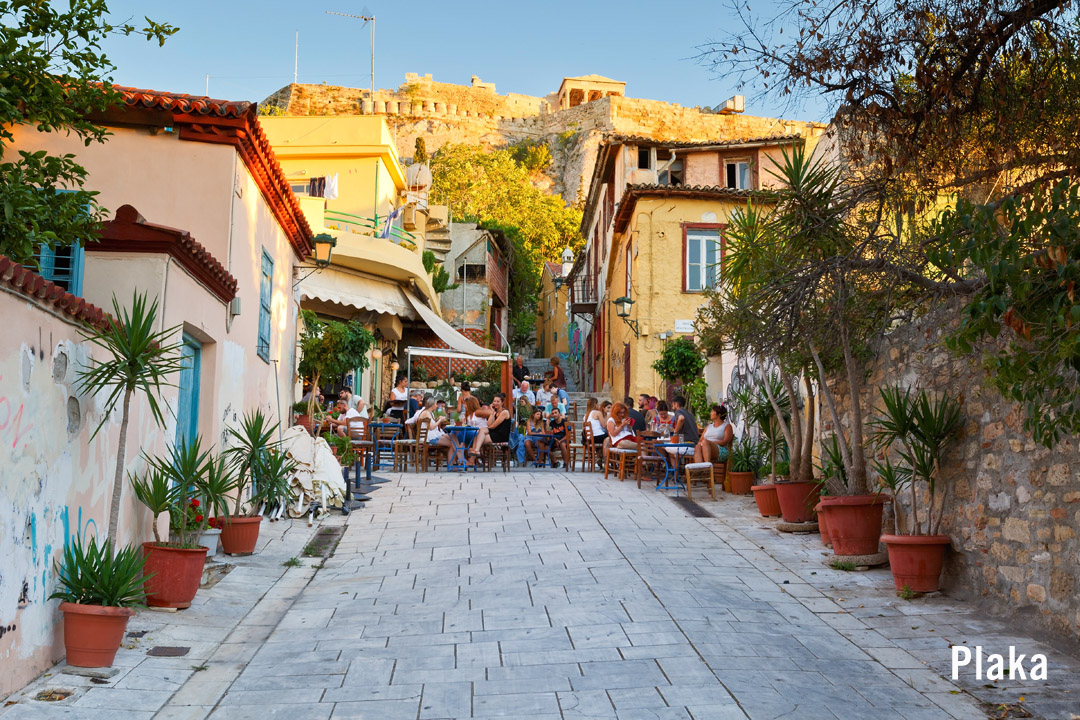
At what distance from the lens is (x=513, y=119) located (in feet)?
246

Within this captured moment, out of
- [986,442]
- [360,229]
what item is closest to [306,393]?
[360,229]

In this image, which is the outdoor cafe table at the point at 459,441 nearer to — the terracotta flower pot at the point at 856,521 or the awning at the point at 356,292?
the awning at the point at 356,292

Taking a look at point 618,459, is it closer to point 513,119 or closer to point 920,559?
point 920,559

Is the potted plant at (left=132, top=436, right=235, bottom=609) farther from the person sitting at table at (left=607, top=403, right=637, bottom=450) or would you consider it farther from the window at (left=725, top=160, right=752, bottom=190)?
the window at (left=725, top=160, right=752, bottom=190)

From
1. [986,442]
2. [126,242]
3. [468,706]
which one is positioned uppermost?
[126,242]

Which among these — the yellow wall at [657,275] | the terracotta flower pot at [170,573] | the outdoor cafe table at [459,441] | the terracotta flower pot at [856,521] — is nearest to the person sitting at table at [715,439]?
the outdoor cafe table at [459,441]

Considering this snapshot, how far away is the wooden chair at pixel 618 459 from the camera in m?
13.8

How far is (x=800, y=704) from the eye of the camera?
448 cm

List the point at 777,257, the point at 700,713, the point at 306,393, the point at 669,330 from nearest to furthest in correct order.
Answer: the point at 700,713, the point at 777,257, the point at 306,393, the point at 669,330

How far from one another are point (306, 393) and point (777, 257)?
1372cm

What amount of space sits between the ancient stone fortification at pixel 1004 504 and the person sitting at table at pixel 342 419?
9.32 m

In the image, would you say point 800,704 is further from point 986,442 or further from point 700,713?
point 986,442

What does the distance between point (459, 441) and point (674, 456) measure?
390 cm

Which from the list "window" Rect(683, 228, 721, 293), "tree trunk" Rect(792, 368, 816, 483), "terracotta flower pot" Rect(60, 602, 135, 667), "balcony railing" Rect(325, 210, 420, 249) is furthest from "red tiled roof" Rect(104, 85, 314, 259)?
"window" Rect(683, 228, 721, 293)
